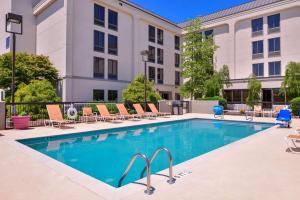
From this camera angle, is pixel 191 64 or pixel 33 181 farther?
pixel 191 64

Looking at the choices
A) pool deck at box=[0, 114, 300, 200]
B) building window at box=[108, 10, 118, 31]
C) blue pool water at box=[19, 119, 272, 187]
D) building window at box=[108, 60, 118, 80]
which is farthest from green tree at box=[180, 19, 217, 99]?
pool deck at box=[0, 114, 300, 200]

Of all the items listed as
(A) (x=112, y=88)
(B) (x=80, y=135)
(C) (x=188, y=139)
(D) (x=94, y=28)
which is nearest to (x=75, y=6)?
(D) (x=94, y=28)

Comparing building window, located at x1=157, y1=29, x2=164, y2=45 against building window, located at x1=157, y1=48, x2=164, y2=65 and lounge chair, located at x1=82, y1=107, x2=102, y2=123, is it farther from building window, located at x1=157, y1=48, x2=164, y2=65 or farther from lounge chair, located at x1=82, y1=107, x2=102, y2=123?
lounge chair, located at x1=82, y1=107, x2=102, y2=123

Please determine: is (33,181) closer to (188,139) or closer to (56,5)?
(188,139)

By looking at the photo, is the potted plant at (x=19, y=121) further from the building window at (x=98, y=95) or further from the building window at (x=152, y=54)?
the building window at (x=152, y=54)

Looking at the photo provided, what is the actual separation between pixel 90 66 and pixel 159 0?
14.4m

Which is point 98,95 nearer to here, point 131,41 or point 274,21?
point 131,41

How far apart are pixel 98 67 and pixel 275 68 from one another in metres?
21.7

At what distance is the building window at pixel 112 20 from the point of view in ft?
84.5

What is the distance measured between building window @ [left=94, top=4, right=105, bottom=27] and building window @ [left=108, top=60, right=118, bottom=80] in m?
4.39

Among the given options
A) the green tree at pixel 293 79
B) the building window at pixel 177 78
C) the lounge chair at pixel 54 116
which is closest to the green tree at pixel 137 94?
the lounge chair at pixel 54 116

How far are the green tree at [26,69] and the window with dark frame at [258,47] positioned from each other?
2473cm

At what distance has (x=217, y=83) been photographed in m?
27.2

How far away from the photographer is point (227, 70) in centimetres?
2962
